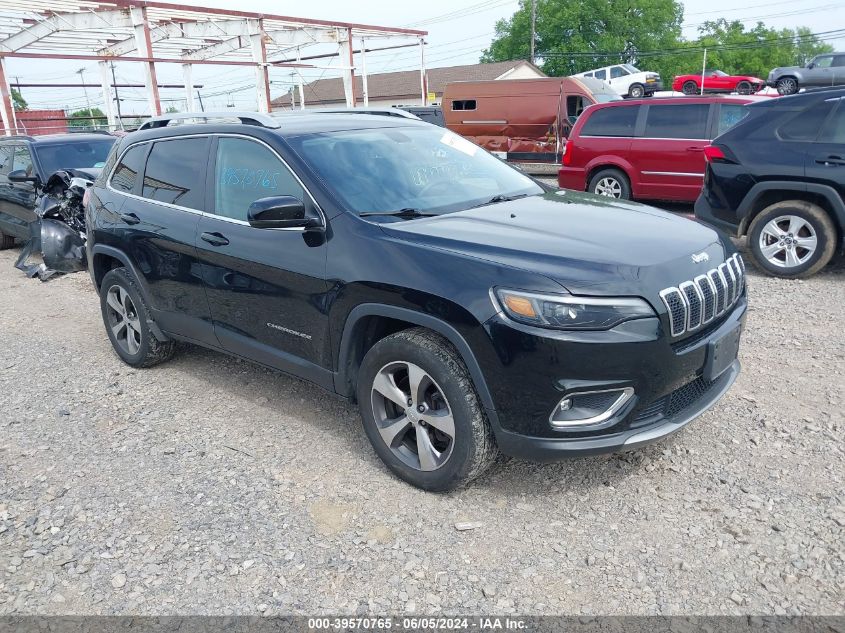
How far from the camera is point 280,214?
3395 millimetres

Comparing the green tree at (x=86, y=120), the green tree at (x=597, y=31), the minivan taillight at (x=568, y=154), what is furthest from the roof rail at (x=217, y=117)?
the green tree at (x=597, y=31)

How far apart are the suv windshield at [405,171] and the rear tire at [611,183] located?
655cm

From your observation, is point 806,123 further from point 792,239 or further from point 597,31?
point 597,31

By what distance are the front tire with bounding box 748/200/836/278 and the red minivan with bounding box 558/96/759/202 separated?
2811 millimetres

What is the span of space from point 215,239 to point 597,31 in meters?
67.0

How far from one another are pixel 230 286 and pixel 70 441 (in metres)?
1.36

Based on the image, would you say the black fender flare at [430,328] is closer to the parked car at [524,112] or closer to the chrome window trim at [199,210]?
the chrome window trim at [199,210]

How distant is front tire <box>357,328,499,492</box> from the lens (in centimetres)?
301

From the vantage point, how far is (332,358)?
3.54 m

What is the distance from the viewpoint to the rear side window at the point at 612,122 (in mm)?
10398

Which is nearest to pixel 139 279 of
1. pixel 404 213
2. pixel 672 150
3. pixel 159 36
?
pixel 404 213

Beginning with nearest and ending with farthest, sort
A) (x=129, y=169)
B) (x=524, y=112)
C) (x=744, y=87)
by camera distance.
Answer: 1. (x=129, y=169)
2. (x=524, y=112)
3. (x=744, y=87)

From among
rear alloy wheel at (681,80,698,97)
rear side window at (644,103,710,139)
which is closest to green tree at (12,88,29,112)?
rear alloy wheel at (681,80,698,97)

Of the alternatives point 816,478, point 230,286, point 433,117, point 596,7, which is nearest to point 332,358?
point 230,286
